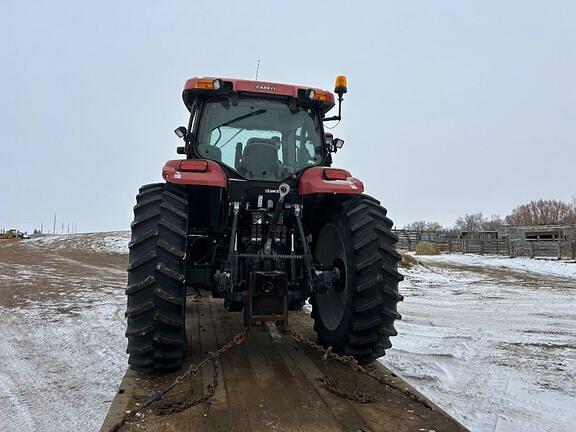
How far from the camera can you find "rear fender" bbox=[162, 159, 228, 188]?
10.8ft

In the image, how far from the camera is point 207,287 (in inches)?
162

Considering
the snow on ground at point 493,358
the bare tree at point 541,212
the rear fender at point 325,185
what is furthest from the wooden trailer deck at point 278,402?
the bare tree at point 541,212

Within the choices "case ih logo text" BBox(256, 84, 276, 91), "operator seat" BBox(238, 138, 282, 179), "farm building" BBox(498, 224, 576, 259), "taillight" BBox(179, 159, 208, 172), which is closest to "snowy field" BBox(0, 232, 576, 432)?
"taillight" BBox(179, 159, 208, 172)

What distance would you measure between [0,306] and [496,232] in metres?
30.2

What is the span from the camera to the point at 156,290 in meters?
2.99

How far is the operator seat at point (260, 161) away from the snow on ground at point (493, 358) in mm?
2119

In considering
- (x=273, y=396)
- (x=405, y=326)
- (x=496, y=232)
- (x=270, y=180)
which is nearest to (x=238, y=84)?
(x=270, y=180)

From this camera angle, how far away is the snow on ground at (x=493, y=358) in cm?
318

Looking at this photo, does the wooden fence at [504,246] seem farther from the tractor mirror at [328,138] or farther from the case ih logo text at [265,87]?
the case ih logo text at [265,87]

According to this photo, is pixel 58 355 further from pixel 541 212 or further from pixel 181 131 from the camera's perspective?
pixel 541 212

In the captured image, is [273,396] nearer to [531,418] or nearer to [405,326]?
[531,418]

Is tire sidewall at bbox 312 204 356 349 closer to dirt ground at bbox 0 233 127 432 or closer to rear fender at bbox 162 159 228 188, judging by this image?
rear fender at bbox 162 159 228 188

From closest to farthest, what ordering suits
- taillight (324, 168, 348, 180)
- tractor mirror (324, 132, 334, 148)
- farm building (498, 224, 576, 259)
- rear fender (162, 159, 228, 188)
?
rear fender (162, 159, 228, 188)
taillight (324, 168, 348, 180)
tractor mirror (324, 132, 334, 148)
farm building (498, 224, 576, 259)

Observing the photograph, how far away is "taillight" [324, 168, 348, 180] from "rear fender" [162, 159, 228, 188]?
0.84 metres
